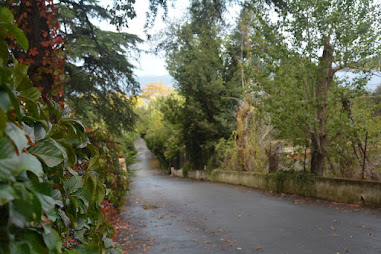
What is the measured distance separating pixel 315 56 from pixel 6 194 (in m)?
12.3

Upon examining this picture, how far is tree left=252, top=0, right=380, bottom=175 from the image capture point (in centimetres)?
1105

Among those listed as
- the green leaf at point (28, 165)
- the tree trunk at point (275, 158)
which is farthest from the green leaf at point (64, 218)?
the tree trunk at point (275, 158)

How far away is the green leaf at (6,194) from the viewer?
2.72 feet

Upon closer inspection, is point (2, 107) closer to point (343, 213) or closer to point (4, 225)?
point (4, 225)

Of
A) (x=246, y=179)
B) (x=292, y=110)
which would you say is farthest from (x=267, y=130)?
(x=292, y=110)

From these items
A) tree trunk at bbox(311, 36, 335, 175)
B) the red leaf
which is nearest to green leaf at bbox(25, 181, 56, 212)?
the red leaf

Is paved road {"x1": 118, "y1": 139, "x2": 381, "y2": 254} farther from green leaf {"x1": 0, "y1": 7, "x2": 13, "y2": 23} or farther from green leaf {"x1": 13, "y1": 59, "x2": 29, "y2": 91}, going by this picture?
green leaf {"x1": 0, "y1": 7, "x2": 13, "y2": 23}

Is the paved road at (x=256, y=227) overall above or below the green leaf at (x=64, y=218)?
below

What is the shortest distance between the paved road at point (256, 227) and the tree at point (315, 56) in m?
2.65

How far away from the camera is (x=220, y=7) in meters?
7.82

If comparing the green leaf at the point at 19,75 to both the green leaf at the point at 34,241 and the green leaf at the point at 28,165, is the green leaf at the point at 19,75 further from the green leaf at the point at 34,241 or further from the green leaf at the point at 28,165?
the green leaf at the point at 34,241

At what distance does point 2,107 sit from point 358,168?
12.0m

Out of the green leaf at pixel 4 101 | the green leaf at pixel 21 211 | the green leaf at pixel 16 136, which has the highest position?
the green leaf at pixel 4 101

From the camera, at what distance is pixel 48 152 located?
1.34 meters
